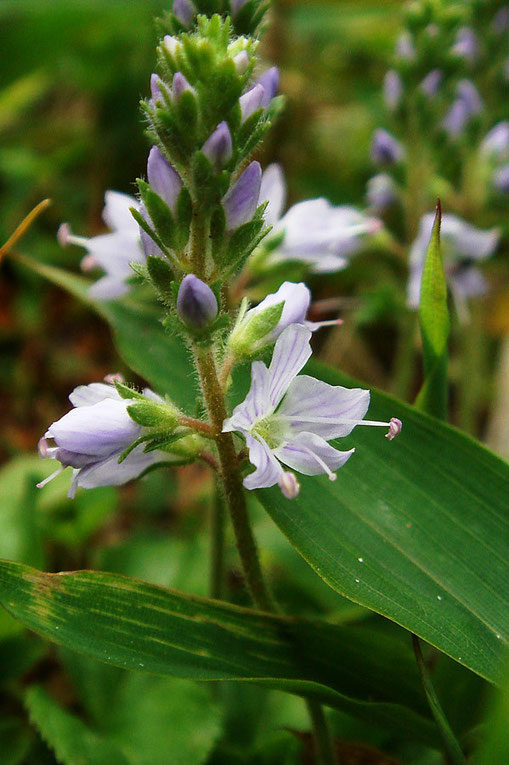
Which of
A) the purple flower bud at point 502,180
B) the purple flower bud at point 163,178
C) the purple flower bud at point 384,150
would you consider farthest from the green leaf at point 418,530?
the purple flower bud at point 502,180

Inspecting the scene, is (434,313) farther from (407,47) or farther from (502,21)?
(502,21)

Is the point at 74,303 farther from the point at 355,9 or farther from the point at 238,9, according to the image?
the point at 355,9

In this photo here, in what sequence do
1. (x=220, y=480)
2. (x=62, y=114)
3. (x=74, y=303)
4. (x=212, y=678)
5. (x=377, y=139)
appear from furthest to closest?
(x=62, y=114), (x=74, y=303), (x=377, y=139), (x=220, y=480), (x=212, y=678)

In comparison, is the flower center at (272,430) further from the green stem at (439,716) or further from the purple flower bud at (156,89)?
the purple flower bud at (156,89)

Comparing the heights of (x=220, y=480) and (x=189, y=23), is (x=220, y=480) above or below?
below

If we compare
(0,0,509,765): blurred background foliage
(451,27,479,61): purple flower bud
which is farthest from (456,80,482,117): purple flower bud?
(0,0,509,765): blurred background foliage

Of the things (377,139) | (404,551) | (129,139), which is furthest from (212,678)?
(129,139)

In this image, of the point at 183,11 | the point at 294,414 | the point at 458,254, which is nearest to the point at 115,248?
the point at 183,11
